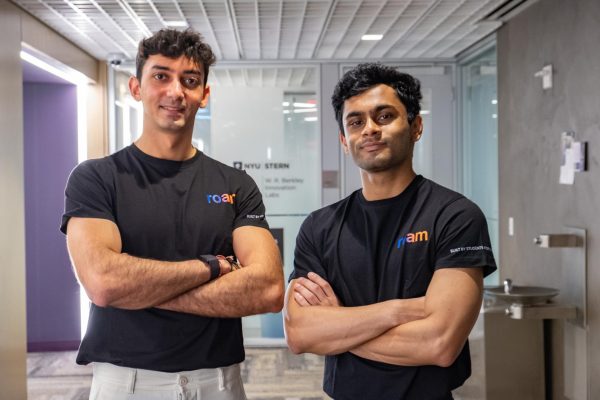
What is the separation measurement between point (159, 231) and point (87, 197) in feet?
0.73

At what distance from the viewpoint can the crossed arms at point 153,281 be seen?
180 cm

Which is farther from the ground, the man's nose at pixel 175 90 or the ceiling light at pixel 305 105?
the ceiling light at pixel 305 105

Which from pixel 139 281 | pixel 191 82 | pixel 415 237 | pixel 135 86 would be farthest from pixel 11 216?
pixel 415 237

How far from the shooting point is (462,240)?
70.2 inches

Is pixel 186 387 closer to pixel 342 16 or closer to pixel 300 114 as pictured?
pixel 342 16

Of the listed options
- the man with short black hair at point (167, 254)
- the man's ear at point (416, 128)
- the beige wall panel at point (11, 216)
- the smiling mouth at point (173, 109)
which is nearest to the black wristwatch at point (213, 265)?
the man with short black hair at point (167, 254)

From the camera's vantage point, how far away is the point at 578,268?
11.9ft

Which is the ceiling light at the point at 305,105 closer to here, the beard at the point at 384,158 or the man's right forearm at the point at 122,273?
the beard at the point at 384,158

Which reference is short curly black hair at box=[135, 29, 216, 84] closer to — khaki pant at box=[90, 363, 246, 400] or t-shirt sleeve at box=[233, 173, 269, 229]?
t-shirt sleeve at box=[233, 173, 269, 229]

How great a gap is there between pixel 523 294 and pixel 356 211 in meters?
1.93

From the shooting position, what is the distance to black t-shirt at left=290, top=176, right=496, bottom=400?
69.9 inches

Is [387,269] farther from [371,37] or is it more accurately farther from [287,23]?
[371,37]

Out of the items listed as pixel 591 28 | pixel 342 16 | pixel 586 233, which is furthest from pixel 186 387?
pixel 342 16

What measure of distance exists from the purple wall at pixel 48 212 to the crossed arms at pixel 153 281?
4.60 meters
